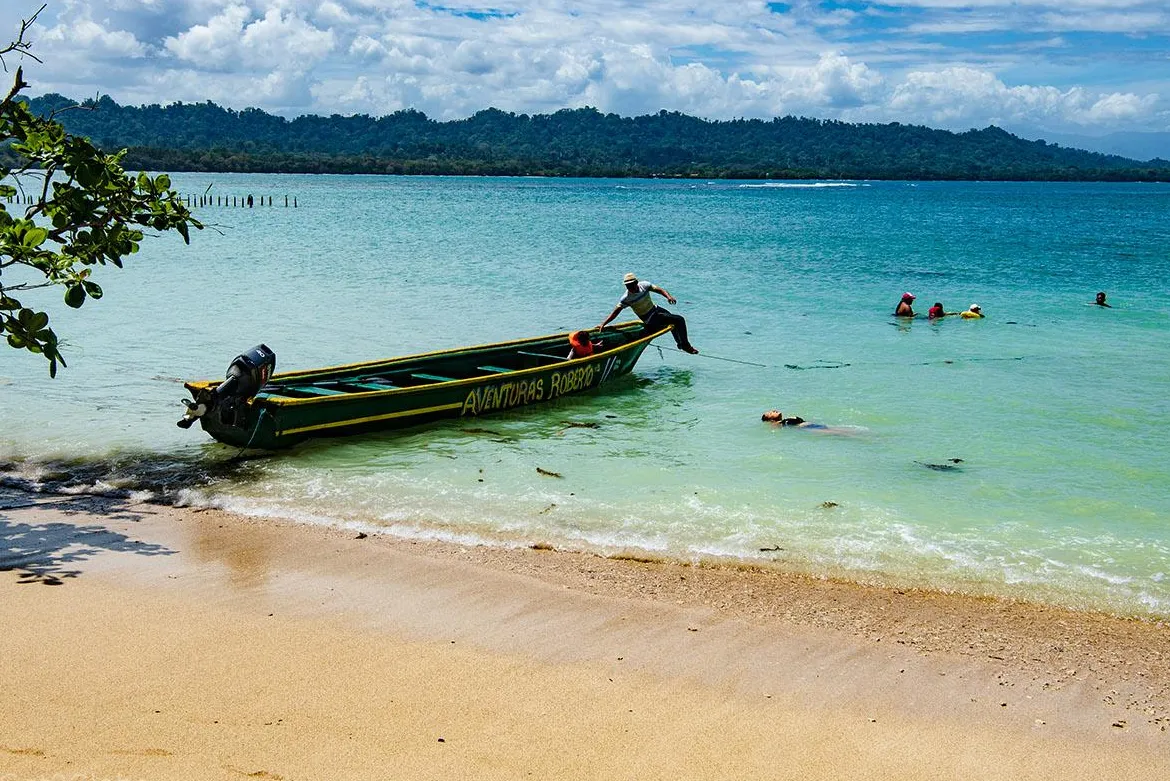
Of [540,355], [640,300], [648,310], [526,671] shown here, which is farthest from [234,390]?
[648,310]

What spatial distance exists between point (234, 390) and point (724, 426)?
586 cm

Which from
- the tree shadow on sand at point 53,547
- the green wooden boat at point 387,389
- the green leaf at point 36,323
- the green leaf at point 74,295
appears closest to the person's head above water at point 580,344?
the green wooden boat at point 387,389

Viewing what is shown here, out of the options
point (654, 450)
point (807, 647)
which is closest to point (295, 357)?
point (654, 450)

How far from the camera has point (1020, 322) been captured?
73.9ft

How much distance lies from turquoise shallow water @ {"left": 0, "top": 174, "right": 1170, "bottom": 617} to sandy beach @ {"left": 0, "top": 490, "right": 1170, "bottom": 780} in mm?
1000

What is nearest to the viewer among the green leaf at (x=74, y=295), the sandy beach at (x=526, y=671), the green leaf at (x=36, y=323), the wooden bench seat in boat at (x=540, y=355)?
the sandy beach at (x=526, y=671)

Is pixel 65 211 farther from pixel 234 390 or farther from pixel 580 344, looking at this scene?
pixel 580 344

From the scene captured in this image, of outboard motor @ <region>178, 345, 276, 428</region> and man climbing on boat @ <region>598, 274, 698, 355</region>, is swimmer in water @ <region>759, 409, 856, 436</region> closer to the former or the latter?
man climbing on boat @ <region>598, 274, 698, 355</region>

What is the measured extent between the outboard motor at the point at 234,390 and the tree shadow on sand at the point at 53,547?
5.72ft

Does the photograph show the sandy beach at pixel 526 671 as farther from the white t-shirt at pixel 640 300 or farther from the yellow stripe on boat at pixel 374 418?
the white t-shirt at pixel 640 300

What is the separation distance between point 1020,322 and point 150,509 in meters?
19.3

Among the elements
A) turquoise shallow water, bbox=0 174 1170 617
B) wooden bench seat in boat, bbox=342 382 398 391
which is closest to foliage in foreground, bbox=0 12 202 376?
turquoise shallow water, bbox=0 174 1170 617

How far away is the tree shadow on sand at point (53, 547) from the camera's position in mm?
7180

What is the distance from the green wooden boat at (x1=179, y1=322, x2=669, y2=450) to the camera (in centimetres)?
1021
